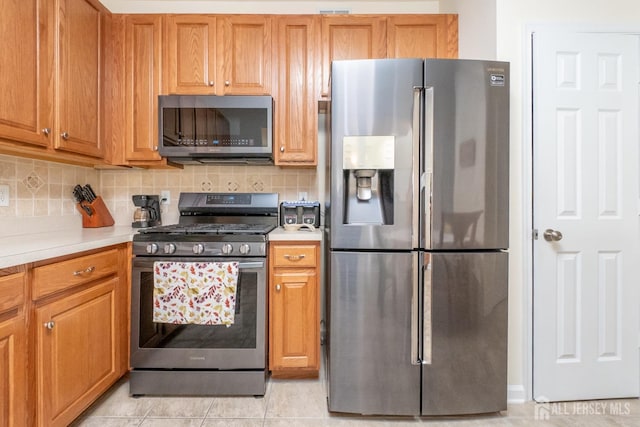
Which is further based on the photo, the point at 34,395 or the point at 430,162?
the point at 430,162

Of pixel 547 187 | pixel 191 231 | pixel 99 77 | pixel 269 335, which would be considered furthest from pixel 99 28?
pixel 547 187

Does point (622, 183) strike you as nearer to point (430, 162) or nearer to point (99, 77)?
point (430, 162)

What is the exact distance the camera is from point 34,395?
4.11 ft

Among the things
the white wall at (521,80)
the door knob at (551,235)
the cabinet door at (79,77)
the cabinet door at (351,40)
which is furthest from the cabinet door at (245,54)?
the door knob at (551,235)

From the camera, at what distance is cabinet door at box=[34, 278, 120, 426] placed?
1.28m

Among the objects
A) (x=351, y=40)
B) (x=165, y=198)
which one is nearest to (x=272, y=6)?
(x=351, y=40)

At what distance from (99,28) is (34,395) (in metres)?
2.04

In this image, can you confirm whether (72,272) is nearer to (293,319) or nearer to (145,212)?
(145,212)

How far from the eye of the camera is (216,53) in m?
2.08

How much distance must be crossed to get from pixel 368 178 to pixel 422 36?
48.3 inches

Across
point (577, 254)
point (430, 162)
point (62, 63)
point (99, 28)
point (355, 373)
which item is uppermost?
point (99, 28)

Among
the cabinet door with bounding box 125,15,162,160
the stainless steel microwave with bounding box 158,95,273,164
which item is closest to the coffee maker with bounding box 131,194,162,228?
the cabinet door with bounding box 125,15,162,160

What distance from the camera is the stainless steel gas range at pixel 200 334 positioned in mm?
1756

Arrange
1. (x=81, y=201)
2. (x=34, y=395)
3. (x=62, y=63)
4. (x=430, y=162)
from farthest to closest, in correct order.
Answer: (x=81, y=201)
(x=62, y=63)
(x=430, y=162)
(x=34, y=395)
